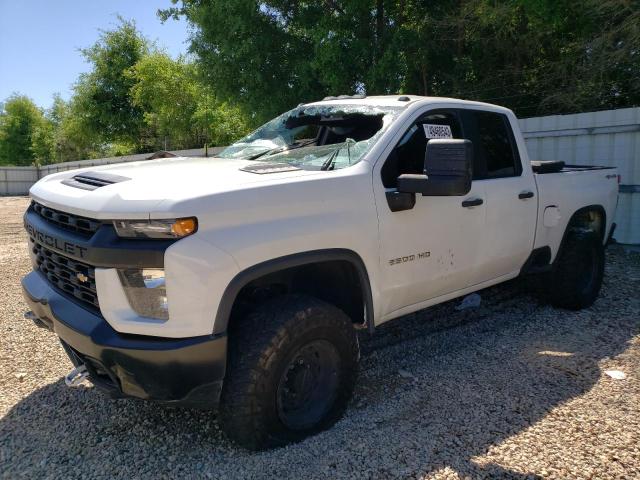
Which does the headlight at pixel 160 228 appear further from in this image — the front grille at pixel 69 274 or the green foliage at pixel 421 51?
the green foliage at pixel 421 51

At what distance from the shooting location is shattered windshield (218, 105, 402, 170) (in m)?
3.37

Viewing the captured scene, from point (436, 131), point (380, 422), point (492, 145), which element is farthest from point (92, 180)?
point (492, 145)

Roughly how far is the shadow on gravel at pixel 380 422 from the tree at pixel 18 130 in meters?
52.1

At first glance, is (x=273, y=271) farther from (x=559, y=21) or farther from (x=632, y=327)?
(x=559, y=21)

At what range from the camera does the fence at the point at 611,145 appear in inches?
313

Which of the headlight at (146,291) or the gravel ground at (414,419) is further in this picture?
the gravel ground at (414,419)

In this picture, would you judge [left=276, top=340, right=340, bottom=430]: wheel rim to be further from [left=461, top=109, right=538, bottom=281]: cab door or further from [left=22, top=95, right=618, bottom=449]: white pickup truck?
[left=461, top=109, right=538, bottom=281]: cab door

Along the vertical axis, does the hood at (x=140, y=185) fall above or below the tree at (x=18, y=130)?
below

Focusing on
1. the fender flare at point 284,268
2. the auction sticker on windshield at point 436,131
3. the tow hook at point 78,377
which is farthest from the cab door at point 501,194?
the tow hook at point 78,377

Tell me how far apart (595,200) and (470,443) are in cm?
339

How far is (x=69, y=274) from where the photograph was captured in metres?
2.85

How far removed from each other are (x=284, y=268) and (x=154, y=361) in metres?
0.77

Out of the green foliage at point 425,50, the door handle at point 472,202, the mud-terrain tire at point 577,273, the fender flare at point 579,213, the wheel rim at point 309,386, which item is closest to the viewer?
the wheel rim at point 309,386

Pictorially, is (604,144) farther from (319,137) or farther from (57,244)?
(57,244)
